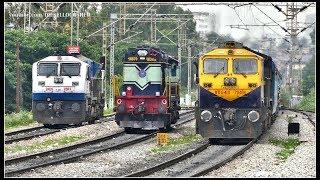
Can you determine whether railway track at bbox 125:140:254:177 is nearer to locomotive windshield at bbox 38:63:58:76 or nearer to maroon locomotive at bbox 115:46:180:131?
maroon locomotive at bbox 115:46:180:131

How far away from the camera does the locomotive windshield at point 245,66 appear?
2188cm

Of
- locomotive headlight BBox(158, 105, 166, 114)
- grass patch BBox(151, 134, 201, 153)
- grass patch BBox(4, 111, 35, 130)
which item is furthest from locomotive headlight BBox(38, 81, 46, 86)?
grass patch BBox(151, 134, 201, 153)

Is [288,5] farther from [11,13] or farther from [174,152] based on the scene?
[11,13]

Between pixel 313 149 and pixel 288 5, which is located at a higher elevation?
pixel 288 5

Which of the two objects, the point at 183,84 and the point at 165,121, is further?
the point at 183,84

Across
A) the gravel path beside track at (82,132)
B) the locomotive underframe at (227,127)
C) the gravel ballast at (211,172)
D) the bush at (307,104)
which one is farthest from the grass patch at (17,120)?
the bush at (307,104)

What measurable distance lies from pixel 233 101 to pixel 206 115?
2.96 feet

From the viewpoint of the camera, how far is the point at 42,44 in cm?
4575

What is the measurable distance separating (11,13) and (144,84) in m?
25.7

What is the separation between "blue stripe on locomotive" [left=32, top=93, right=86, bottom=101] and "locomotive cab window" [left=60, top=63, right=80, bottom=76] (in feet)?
2.48

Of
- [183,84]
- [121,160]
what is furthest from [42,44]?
[183,84]

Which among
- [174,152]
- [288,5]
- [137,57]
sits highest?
[288,5]

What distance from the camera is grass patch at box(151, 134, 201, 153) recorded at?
20500 mm

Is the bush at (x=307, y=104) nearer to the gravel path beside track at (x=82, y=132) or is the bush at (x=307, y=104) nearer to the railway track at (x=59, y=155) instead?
the gravel path beside track at (x=82, y=132)
